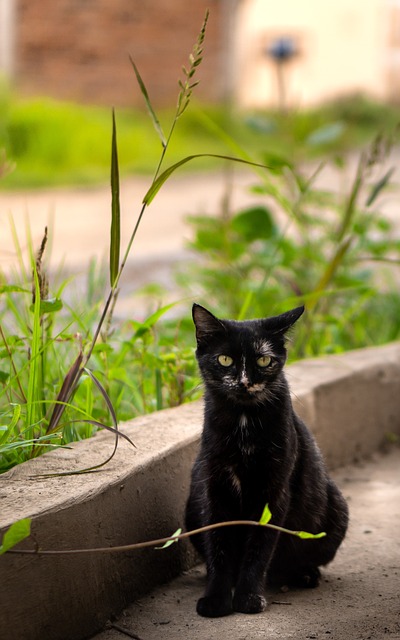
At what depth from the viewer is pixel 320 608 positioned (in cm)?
237

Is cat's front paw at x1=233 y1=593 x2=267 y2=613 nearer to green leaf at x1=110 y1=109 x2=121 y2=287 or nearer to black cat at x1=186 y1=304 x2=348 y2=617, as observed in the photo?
black cat at x1=186 y1=304 x2=348 y2=617

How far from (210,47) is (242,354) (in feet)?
43.6

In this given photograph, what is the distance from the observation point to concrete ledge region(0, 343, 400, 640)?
6.79ft

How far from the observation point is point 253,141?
12492 mm

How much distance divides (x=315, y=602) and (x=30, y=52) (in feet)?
42.0

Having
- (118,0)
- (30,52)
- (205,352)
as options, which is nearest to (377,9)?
(118,0)

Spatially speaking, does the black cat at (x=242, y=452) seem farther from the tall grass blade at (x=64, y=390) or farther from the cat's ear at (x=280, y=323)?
the tall grass blade at (x=64, y=390)

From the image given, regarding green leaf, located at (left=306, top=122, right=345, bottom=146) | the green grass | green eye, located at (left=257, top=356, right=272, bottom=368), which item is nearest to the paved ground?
green eye, located at (left=257, top=356, right=272, bottom=368)

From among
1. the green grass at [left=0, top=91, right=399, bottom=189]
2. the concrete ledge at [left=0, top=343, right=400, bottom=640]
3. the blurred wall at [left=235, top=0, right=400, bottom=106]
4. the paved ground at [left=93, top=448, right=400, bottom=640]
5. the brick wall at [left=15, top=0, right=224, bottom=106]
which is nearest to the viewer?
the concrete ledge at [left=0, top=343, right=400, bottom=640]

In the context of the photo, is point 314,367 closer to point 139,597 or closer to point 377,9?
point 139,597

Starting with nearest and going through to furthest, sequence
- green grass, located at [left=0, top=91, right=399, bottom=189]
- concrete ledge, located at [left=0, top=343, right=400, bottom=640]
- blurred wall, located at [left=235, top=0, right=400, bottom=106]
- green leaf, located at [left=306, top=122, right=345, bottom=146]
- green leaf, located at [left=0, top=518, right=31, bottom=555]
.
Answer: green leaf, located at [left=0, top=518, right=31, bottom=555]
concrete ledge, located at [left=0, top=343, right=400, bottom=640]
green leaf, located at [left=306, top=122, right=345, bottom=146]
green grass, located at [left=0, top=91, right=399, bottom=189]
blurred wall, located at [left=235, top=0, right=400, bottom=106]

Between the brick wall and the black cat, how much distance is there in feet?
40.4

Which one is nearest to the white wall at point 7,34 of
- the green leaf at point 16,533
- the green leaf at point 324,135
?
the green leaf at point 324,135

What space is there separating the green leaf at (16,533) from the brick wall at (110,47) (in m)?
12.8
